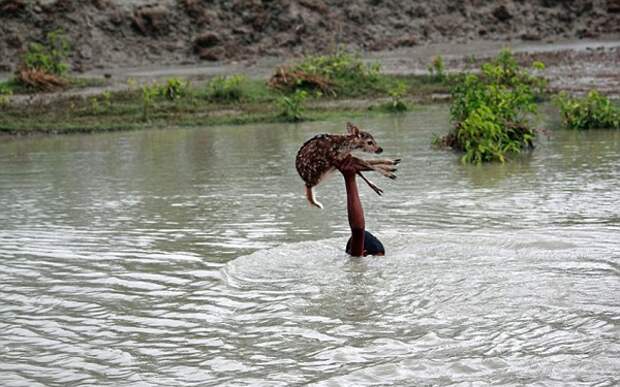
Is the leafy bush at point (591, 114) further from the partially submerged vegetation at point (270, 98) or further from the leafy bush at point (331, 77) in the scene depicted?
the leafy bush at point (331, 77)

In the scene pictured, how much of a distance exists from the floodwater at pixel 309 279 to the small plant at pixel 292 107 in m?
5.09

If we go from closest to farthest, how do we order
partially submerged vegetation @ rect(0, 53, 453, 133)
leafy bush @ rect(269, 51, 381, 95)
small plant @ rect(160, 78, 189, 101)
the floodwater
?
the floodwater
partially submerged vegetation @ rect(0, 53, 453, 133)
small plant @ rect(160, 78, 189, 101)
leafy bush @ rect(269, 51, 381, 95)

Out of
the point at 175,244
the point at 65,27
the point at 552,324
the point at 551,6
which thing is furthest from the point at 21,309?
the point at 551,6

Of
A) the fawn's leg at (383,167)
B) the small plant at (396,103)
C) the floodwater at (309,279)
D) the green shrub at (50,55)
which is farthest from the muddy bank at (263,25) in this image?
the fawn's leg at (383,167)

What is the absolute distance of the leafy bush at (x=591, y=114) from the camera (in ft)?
43.8

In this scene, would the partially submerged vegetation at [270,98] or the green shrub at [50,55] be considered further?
the green shrub at [50,55]

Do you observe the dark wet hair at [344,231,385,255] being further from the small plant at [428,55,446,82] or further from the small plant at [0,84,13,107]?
the small plant at [428,55,446,82]

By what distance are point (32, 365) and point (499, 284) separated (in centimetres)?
267

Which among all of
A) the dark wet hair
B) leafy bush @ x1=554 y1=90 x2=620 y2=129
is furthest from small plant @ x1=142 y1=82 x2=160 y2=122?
the dark wet hair

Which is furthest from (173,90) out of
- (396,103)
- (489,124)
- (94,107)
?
(489,124)

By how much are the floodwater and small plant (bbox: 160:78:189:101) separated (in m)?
6.21

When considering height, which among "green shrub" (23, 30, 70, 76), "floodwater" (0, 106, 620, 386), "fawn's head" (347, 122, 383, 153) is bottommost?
"floodwater" (0, 106, 620, 386)

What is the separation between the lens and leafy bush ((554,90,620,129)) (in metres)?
13.3

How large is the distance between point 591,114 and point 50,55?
36.0ft
